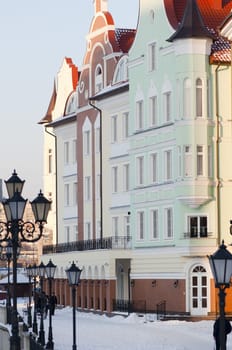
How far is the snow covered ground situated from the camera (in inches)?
1513

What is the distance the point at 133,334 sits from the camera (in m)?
44.8

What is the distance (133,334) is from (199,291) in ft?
35.1

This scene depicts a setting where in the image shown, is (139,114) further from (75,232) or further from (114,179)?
(75,232)

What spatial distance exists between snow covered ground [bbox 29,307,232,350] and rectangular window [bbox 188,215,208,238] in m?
4.48

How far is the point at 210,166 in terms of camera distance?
2163 inches

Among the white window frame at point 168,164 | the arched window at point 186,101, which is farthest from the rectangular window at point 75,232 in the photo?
the arched window at point 186,101

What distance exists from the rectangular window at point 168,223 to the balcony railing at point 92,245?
189 inches

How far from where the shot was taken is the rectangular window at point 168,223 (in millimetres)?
56625

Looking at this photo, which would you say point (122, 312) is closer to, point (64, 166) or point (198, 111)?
point (198, 111)

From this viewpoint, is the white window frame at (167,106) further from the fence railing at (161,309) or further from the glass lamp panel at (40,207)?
Result: the glass lamp panel at (40,207)

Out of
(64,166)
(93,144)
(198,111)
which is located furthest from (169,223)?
(64,166)

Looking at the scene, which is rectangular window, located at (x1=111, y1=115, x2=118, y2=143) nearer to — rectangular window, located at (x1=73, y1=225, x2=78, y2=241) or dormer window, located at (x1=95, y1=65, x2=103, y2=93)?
dormer window, located at (x1=95, y1=65, x2=103, y2=93)

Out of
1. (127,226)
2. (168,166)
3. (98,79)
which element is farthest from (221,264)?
(98,79)

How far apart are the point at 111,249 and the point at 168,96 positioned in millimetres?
9645
